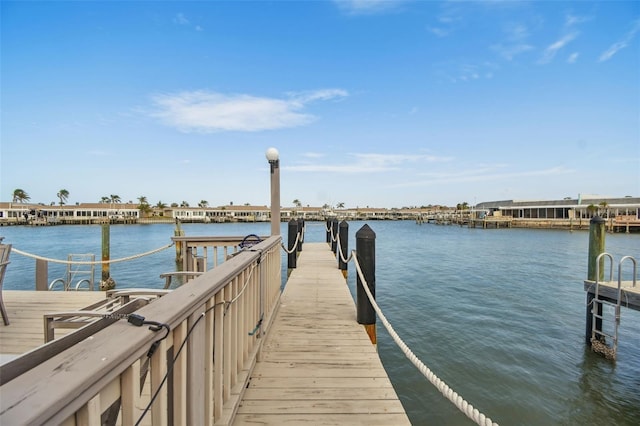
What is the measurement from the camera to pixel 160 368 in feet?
4.01

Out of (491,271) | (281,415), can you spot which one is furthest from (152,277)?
(491,271)

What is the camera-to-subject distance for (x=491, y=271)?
15.5 meters

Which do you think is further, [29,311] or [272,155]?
[272,155]

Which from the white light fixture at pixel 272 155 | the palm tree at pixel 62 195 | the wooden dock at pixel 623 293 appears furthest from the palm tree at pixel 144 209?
the wooden dock at pixel 623 293

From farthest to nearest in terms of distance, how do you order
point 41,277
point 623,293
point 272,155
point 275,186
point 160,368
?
1. point 41,277
2. point 623,293
3. point 275,186
4. point 272,155
5. point 160,368

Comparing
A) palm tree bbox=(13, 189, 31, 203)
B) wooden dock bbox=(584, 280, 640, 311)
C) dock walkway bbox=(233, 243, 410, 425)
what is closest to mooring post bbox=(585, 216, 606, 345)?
wooden dock bbox=(584, 280, 640, 311)

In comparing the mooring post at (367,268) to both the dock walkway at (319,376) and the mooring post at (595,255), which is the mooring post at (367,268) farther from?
the mooring post at (595,255)

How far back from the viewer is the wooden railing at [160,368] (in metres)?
0.69

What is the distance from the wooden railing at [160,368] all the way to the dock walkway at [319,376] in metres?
0.25

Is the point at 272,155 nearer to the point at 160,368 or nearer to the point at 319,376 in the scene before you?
the point at 319,376

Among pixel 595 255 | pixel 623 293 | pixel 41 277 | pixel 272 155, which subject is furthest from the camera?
pixel 41 277

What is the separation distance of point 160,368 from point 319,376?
220cm

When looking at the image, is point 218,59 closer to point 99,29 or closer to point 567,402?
point 99,29

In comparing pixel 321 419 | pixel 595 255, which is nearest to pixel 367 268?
pixel 321 419
